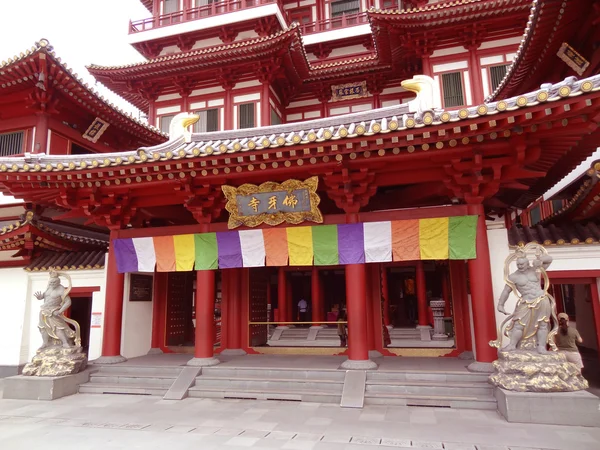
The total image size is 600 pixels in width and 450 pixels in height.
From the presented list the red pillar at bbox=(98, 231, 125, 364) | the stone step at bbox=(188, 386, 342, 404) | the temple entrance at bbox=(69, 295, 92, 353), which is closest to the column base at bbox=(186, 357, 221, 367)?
the stone step at bbox=(188, 386, 342, 404)

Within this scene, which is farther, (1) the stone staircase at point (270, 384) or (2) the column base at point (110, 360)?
(2) the column base at point (110, 360)

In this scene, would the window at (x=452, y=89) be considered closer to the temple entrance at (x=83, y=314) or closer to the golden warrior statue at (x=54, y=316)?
the golden warrior statue at (x=54, y=316)

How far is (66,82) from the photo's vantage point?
1360cm

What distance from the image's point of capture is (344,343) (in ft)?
45.4

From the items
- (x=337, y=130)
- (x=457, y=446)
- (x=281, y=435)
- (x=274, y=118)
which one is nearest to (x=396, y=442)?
(x=457, y=446)

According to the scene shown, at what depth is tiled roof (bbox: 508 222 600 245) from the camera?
29.6ft

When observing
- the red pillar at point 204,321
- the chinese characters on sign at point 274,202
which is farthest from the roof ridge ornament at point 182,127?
the red pillar at point 204,321

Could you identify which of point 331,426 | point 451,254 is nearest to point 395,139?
point 451,254

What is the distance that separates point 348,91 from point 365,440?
15.3 meters

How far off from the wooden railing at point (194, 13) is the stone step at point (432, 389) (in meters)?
17.1

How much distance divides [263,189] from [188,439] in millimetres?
5452

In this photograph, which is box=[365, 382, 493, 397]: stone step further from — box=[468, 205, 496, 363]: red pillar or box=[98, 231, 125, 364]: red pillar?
box=[98, 231, 125, 364]: red pillar

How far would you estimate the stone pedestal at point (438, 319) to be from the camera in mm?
17938

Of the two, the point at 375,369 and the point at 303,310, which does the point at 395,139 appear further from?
the point at 303,310
